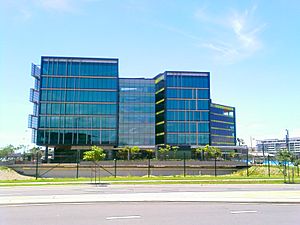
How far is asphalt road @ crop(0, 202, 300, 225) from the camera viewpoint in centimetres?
1035

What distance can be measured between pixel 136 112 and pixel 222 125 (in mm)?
59351

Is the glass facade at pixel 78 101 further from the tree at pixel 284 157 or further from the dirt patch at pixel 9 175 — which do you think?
the tree at pixel 284 157

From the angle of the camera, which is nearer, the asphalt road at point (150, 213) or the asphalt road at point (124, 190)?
the asphalt road at point (150, 213)

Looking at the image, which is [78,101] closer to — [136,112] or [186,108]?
[136,112]

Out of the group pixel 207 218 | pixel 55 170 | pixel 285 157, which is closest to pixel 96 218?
pixel 207 218

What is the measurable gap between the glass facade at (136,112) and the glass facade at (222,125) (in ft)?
162

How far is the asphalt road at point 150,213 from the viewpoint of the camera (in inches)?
408

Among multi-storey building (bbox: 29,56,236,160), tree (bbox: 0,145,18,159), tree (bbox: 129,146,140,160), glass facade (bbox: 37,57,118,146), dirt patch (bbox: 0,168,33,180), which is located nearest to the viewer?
dirt patch (bbox: 0,168,33,180)

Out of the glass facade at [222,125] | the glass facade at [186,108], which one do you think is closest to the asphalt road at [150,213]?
the glass facade at [186,108]

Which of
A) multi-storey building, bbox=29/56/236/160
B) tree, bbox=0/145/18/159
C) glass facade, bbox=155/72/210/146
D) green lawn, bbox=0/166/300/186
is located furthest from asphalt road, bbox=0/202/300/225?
tree, bbox=0/145/18/159

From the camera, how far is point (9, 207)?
13.6 m

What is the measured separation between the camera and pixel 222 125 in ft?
463

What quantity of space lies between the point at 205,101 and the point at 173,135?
42.1 feet

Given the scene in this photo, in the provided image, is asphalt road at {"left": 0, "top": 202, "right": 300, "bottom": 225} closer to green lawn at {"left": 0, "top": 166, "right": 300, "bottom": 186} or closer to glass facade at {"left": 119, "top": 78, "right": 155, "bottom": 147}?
green lawn at {"left": 0, "top": 166, "right": 300, "bottom": 186}
